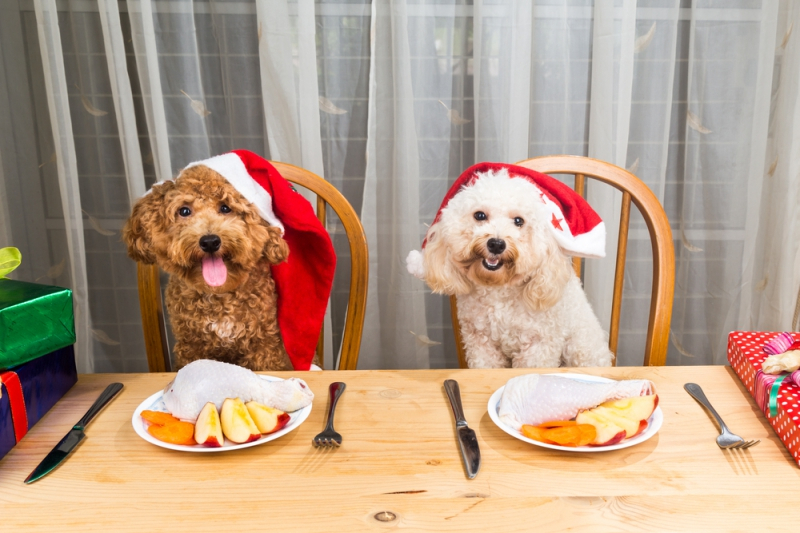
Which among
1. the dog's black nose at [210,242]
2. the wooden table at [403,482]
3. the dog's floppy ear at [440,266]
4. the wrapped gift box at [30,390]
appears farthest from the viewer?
the dog's floppy ear at [440,266]

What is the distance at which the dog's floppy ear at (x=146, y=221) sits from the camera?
1000 millimetres

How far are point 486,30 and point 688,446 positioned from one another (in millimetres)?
1184

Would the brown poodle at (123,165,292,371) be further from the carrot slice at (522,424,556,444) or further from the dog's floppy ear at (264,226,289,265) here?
the carrot slice at (522,424,556,444)

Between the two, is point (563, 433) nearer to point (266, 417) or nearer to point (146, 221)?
point (266, 417)

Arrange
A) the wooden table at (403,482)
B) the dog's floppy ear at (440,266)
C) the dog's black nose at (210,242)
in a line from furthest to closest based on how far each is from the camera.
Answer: the dog's floppy ear at (440,266), the dog's black nose at (210,242), the wooden table at (403,482)

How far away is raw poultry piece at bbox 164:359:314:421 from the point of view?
72 centimetres

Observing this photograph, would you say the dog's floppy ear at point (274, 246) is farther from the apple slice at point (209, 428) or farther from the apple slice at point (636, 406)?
the apple slice at point (636, 406)

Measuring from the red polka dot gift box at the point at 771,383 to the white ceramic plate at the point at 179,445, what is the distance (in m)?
0.58

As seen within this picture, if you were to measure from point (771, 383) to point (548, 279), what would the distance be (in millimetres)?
385

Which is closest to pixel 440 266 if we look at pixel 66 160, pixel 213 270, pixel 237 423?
pixel 213 270

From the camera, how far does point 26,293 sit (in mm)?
739

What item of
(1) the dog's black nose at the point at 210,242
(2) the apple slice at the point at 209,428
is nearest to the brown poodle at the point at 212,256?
(1) the dog's black nose at the point at 210,242

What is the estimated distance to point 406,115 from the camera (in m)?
1.52

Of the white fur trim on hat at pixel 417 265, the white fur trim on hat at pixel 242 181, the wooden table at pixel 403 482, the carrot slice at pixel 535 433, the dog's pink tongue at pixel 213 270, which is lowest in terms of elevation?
the wooden table at pixel 403 482
